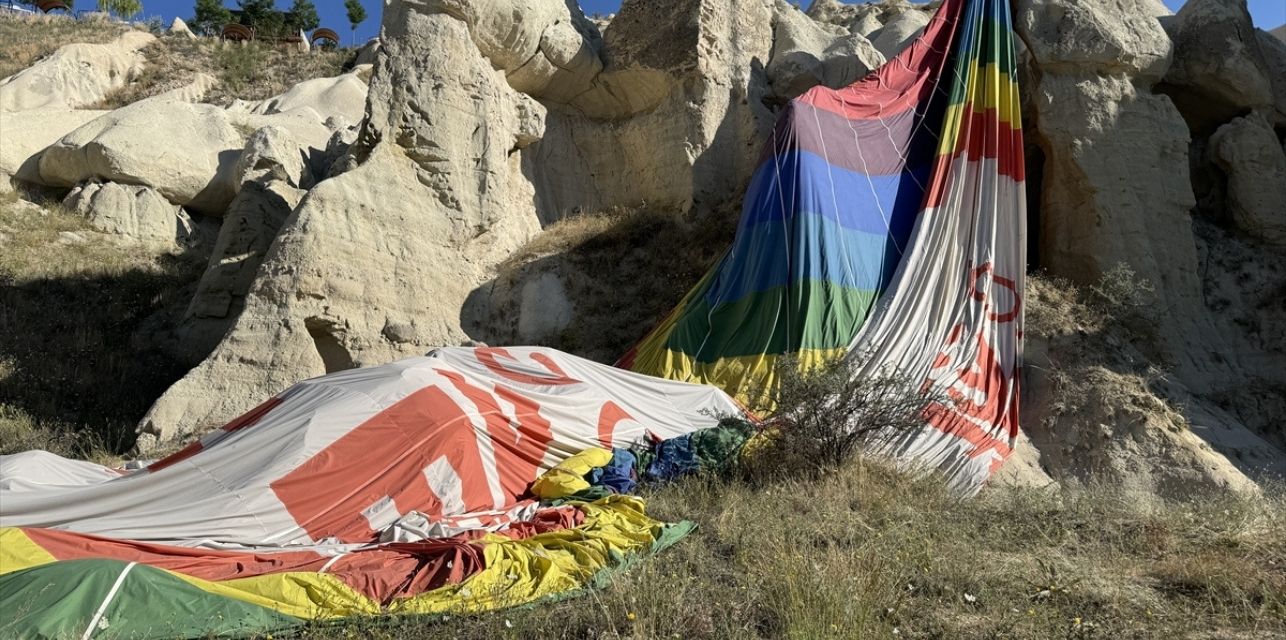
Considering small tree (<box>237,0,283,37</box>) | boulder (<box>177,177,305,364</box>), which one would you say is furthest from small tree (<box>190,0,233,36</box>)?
boulder (<box>177,177,305,364</box>)

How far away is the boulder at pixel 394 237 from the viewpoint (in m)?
8.56

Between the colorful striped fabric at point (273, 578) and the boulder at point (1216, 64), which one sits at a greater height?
the boulder at point (1216, 64)

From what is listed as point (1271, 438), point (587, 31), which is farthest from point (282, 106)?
point (1271, 438)

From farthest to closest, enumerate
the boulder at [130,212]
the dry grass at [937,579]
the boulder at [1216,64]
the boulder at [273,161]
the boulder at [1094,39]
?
the boulder at [130,212] → the boulder at [273,161] → the boulder at [1216,64] → the boulder at [1094,39] → the dry grass at [937,579]

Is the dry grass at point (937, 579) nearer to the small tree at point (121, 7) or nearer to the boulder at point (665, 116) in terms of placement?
the boulder at point (665, 116)

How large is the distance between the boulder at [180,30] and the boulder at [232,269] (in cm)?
2001

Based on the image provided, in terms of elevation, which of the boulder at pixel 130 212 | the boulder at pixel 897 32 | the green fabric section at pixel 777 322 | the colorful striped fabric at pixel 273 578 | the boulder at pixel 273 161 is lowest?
the colorful striped fabric at pixel 273 578

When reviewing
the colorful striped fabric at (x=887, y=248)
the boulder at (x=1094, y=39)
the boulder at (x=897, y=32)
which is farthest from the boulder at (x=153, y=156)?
the boulder at (x=1094, y=39)

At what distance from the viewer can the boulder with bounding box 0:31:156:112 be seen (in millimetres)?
20641

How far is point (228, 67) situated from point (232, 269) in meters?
18.2

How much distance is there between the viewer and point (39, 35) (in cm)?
2750

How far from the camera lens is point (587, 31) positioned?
12570 mm

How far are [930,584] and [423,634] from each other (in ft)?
7.01

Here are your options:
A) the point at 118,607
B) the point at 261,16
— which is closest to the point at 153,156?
the point at 118,607
